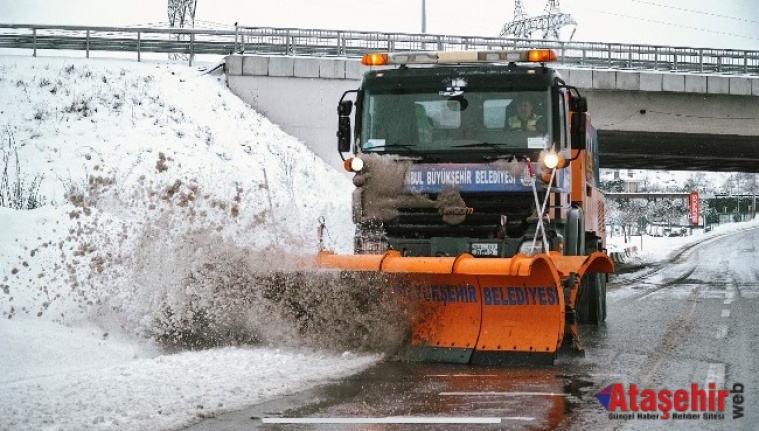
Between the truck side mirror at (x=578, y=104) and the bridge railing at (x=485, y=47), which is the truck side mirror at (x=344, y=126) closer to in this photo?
the truck side mirror at (x=578, y=104)

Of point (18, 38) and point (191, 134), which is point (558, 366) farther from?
point (18, 38)

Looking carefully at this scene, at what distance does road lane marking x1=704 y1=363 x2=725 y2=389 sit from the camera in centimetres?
749

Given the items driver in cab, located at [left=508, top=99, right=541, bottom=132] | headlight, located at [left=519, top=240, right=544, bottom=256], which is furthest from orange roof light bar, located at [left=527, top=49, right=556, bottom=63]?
headlight, located at [left=519, top=240, right=544, bottom=256]

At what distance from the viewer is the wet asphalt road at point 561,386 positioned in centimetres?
607

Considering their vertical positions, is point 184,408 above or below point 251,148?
below

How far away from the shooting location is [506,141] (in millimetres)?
9523

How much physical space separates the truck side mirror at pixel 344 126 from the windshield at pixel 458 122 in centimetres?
45

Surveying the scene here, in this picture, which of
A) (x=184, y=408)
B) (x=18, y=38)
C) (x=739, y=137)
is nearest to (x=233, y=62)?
(x=18, y=38)

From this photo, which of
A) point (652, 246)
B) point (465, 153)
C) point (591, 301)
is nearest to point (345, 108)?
point (465, 153)

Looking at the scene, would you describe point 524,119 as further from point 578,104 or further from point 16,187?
point 16,187

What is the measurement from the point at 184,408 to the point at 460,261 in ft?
9.75

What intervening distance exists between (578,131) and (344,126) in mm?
2534

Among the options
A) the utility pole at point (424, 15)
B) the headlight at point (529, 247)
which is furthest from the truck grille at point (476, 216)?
the utility pole at point (424, 15)

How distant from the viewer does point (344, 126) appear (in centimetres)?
1046
